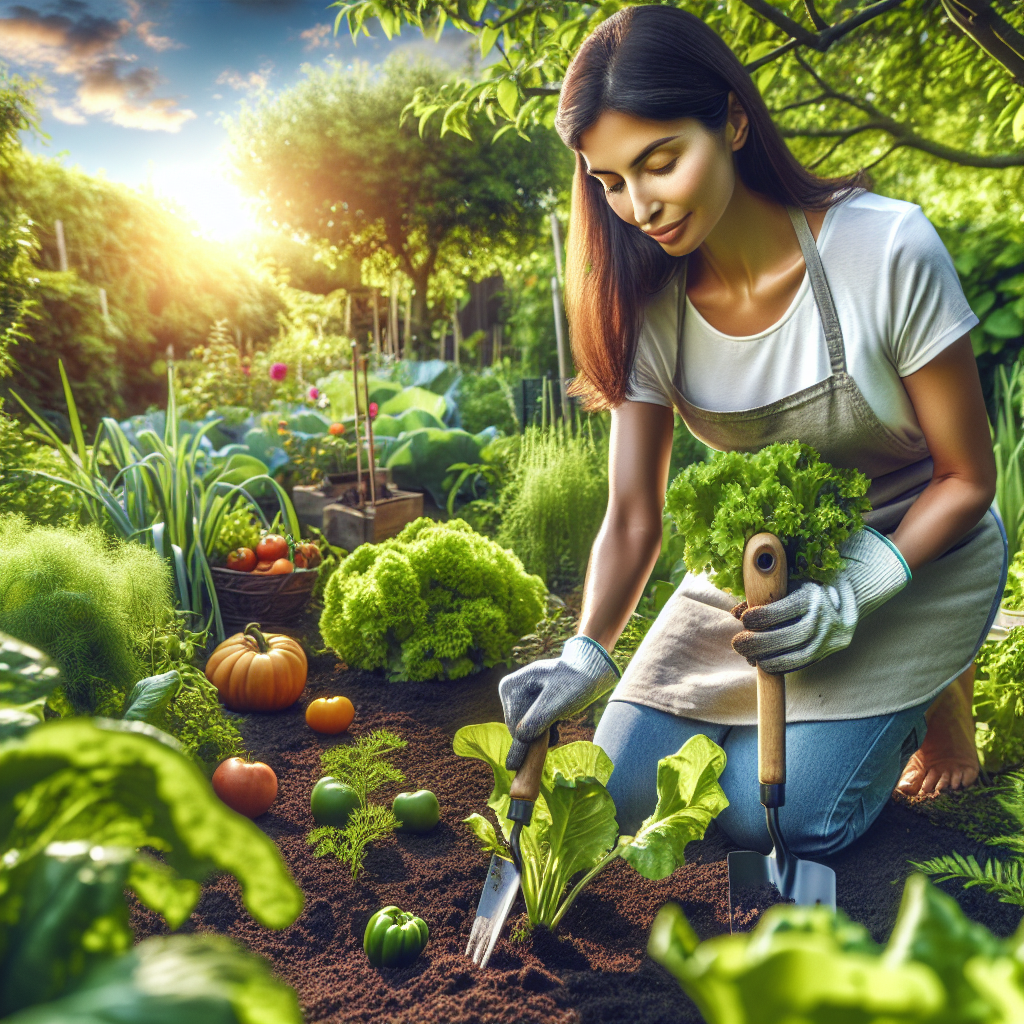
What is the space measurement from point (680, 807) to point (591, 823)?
18 cm

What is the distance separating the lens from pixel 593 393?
234cm

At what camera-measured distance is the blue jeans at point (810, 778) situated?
1906 mm

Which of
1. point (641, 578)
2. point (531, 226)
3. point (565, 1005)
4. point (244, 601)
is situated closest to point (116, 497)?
point (244, 601)

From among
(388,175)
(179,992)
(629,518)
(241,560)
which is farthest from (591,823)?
(388,175)

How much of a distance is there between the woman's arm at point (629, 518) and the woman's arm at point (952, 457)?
2.06 ft

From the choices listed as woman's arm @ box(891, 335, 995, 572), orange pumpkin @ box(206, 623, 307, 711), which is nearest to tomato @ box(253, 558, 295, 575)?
orange pumpkin @ box(206, 623, 307, 711)

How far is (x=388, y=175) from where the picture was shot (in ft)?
51.6

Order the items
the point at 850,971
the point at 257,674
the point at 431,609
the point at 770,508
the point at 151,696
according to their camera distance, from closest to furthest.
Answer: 1. the point at 850,971
2. the point at 770,508
3. the point at 151,696
4. the point at 257,674
5. the point at 431,609

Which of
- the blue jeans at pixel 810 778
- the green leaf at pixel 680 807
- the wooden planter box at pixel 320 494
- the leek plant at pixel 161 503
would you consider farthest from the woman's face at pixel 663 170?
the wooden planter box at pixel 320 494

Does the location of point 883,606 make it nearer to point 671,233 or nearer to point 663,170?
point 671,233

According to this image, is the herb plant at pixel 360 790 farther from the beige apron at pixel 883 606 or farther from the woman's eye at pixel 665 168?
the woman's eye at pixel 665 168

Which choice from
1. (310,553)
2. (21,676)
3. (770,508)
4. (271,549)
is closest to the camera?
(21,676)

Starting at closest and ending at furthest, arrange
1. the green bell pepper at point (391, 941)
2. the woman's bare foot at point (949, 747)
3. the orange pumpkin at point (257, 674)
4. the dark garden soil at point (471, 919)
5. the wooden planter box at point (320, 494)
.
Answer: the dark garden soil at point (471, 919) < the green bell pepper at point (391, 941) < the woman's bare foot at point (949, 747) < the orange pumpkin at point (257, 674) < the wooden planter box at point (320, 494)

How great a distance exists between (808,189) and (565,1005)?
1870mm
